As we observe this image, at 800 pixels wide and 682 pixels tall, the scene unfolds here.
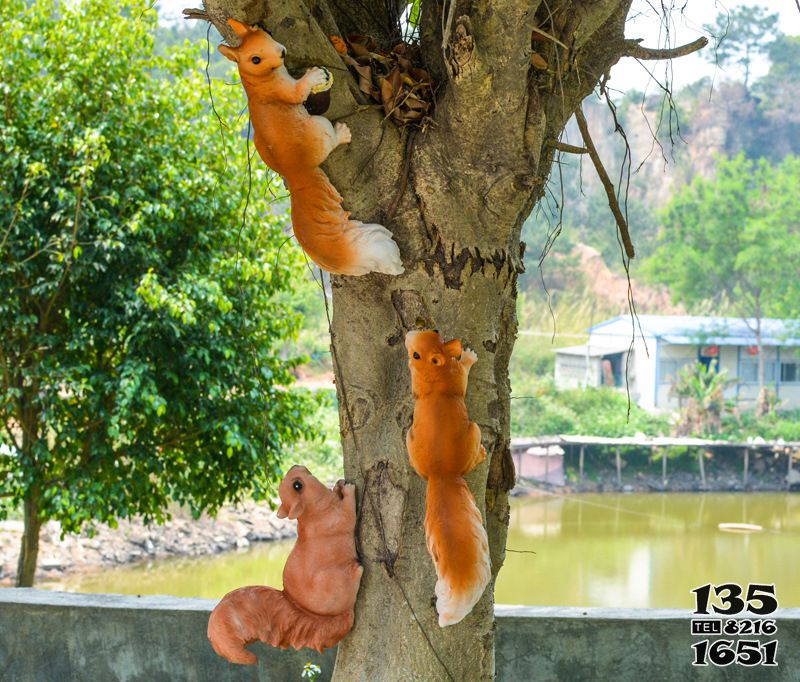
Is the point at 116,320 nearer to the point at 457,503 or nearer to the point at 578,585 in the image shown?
the point at 457,503

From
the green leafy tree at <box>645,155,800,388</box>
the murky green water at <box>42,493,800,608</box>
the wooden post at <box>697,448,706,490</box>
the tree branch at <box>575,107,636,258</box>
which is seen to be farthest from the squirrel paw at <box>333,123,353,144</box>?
the green leafy tree at <box>645,155,800,388</box>

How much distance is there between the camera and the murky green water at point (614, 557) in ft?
25.7

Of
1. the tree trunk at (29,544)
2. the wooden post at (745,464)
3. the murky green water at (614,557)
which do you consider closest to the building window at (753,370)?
the wooden post at (745,464)

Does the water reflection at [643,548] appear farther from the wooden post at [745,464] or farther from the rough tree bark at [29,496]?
the rough tree bark at [29,496]

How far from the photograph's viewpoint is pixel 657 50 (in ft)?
5.38

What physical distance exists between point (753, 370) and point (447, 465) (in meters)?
14.1

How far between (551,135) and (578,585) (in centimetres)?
746

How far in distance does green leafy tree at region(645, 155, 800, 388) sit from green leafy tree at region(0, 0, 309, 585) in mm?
11923

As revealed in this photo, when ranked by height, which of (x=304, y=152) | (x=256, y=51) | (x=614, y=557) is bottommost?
(x=614, y=557)

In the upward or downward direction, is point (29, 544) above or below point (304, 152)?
below

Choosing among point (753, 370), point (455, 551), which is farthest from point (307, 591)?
point (753, 370)

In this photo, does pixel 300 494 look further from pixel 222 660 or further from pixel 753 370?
pixel 753 370

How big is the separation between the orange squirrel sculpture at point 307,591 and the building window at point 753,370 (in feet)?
45.7

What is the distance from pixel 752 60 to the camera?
69.1ft
